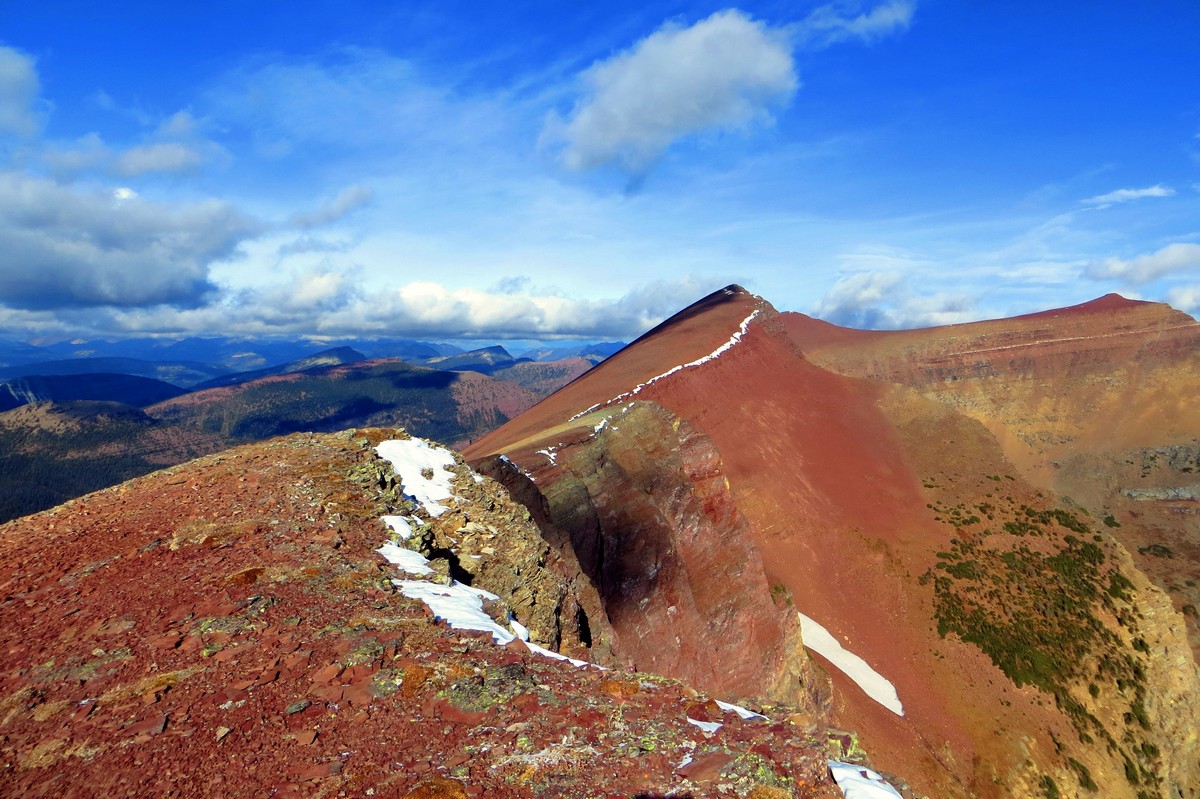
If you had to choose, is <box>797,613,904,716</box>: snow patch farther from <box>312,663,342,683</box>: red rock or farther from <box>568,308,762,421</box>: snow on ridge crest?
<box>312,663,342,683</box>: red rock

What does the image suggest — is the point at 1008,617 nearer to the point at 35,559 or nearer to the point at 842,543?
the point at 842,543

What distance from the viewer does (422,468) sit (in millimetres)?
18953

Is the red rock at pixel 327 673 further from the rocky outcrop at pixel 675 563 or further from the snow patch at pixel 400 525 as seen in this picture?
the rocky outcrop at pixel 675 563

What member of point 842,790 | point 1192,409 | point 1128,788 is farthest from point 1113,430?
point 842,790

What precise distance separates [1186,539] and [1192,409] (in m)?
36.7

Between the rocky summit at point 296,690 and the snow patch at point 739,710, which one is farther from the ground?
the rocky summit at point 296,690

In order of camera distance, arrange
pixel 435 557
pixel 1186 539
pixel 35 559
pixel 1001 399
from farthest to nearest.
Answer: pixel 1001 399
pixel 1186 539
pixel 435 557
pixel 35 559

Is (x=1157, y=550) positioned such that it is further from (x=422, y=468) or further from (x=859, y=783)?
(x=422, y=468)

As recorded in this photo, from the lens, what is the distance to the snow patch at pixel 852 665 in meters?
36.8

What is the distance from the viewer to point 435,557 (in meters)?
14.8

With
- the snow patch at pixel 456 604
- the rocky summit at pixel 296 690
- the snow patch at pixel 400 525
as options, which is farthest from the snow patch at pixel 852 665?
the rocky summit at pixel 296 690

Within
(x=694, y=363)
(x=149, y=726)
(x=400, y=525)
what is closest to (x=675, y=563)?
(x=400, y=525)

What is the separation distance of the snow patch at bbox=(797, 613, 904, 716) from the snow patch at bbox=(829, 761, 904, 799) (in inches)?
1206

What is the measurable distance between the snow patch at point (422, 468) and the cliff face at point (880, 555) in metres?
10.2
